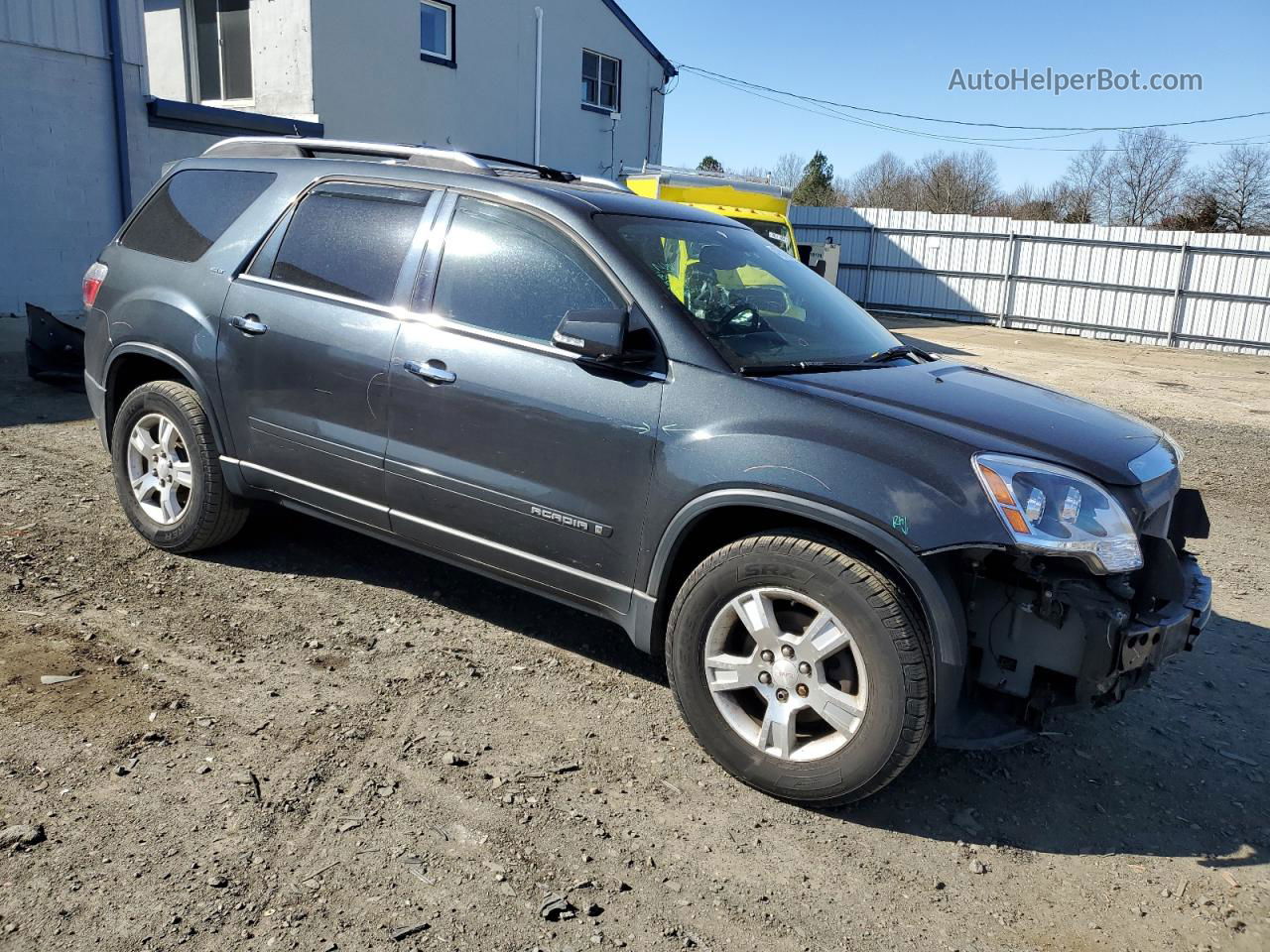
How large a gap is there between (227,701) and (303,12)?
1425 cm

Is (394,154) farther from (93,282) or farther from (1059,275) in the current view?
(1059,275)

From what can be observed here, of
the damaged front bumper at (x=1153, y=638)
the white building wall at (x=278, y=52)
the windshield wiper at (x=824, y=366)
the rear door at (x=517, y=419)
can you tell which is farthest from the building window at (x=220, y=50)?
the damaged front bumper at (x=1153, y=638)

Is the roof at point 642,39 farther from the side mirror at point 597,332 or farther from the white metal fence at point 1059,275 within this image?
the side mirror at point 597,332

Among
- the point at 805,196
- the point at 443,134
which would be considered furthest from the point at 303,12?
the point at 805,196

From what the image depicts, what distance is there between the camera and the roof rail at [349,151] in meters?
4.17

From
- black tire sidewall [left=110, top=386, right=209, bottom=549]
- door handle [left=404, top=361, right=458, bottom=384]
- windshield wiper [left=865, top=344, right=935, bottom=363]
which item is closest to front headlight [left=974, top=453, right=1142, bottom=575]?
windshield wiper [left=865, top=344, right=935, bottom=363]

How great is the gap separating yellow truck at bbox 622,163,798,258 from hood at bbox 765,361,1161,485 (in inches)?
326

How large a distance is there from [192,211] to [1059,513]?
4.07m

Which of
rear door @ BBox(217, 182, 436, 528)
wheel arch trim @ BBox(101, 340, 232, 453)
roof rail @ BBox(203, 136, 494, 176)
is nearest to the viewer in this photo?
rear door @ BBox(217, 182, 436, 528)

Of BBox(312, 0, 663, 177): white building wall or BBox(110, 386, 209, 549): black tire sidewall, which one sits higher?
BBox(312, 0, 663, 177): white building wall

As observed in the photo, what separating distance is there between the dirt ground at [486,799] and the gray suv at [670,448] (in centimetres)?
36

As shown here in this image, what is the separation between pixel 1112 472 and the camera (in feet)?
9.93

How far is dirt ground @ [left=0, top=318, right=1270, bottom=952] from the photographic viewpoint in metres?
2.61

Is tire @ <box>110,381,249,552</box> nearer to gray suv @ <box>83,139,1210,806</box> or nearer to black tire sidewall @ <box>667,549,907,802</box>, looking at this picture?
gray suv @ <box>83,139,1210,806</box>
